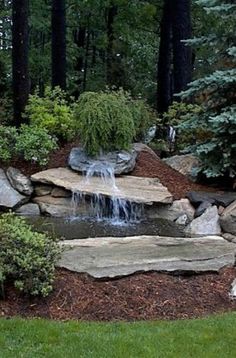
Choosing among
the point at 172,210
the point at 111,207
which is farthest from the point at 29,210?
the point at 172,210

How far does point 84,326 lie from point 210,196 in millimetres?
4068

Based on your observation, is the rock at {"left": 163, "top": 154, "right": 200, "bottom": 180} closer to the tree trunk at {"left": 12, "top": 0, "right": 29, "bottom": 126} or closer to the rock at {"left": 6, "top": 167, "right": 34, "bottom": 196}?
the rock at {"left": 6, "top": 167, "right": 34, "bottom": 196}

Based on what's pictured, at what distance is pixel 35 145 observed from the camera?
27.1 ft

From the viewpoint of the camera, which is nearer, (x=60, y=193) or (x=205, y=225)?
(x=205, y=225)

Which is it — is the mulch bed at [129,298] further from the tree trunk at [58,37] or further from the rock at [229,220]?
the tree trunk at [58,37]

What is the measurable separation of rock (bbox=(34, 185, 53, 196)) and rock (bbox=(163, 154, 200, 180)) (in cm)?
208

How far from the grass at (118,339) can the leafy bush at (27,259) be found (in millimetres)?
378

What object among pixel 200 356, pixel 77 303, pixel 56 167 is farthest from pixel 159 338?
pixel 56 167

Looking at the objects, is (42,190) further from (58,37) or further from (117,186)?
(58,37)

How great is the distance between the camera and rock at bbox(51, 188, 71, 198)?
7551mm

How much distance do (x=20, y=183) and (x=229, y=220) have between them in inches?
114

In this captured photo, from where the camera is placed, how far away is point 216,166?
7516mm

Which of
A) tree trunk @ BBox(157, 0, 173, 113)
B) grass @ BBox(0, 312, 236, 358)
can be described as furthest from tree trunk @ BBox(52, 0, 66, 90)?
grass @ BBox(0, 312, 236, 358)

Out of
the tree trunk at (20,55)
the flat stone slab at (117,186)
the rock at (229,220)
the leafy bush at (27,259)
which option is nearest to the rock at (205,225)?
the rock at (229,220)
